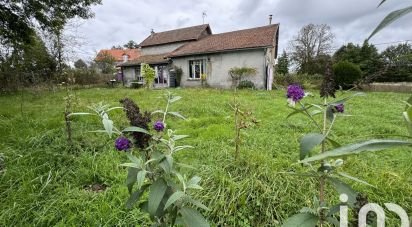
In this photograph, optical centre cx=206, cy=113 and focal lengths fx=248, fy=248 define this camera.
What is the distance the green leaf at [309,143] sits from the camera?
788mm

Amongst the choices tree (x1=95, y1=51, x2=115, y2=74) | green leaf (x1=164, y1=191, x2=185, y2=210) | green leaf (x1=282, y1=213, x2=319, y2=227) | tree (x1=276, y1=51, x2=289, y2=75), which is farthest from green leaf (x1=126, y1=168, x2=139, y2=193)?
tree (x1=95, y1=51, x2=115, y2=74)

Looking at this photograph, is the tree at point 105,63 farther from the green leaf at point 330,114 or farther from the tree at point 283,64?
the green leaf at point 330,114

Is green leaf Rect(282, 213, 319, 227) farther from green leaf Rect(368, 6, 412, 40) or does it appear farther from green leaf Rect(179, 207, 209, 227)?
green leaf Rect(368, 6, 412, 40)

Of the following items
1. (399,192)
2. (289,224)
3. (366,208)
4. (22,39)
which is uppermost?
(22,39)

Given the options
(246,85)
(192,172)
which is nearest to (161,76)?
(246,85)

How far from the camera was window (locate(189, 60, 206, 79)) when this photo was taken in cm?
1642

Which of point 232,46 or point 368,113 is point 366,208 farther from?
point 232,46

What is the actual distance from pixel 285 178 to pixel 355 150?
2.00m

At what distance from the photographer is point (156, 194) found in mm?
1060

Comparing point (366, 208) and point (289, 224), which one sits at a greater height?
point (366, 208)

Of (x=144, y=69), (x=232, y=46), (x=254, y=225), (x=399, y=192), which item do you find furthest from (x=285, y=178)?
(x=232, y=46)

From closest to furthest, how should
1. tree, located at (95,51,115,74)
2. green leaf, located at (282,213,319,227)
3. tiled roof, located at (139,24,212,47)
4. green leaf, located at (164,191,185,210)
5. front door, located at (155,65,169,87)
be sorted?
green leaf, located at (282,213,319,227), green leaf, located at (164,191,185,210), front door, located at (155,65,169,87), tiled roof, located at (139,24,212,47), tree, located at (95,51,115,74)

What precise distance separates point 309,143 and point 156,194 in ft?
2.14

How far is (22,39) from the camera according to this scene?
30.3 ft
